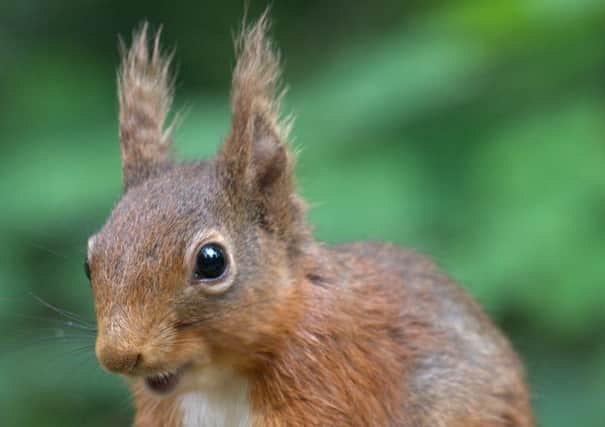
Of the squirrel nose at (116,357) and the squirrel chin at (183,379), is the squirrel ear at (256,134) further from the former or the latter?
the squirrel nose at (116,357)

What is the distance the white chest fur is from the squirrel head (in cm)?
11

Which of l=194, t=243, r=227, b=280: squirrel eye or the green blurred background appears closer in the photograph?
l=194, t=243, r=227, b=280: squirrel eye

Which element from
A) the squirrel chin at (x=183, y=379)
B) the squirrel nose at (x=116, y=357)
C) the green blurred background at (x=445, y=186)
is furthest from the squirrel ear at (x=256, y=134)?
the green blurred background at (x=445, y=186)

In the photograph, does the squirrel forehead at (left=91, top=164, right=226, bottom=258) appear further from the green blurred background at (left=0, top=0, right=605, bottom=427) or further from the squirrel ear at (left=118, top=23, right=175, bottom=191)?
the green blurred background at (left=0, top=0, right=605, bottom=427)

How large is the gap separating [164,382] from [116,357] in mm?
213

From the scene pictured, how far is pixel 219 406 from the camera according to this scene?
113 inches

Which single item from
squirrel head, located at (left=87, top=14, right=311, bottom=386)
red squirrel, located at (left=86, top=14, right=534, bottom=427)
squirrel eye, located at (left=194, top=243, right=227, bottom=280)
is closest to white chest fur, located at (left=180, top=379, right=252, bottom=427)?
red squirrel, located at (left=86, top=14, right=534, bottom=427)

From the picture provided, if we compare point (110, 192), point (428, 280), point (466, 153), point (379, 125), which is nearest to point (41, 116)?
point (110, 192)

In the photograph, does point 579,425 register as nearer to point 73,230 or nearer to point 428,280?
point 428,280

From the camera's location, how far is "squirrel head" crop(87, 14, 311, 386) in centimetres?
252

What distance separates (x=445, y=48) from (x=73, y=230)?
1.53 metres

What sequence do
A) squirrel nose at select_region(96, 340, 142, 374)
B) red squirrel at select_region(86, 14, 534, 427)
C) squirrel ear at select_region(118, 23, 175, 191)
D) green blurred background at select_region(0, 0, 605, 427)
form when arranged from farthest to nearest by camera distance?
green blurred background at select_region(0, 0, 605, 427), squirrel ear at select_region(118, 23, 175, 191), red squirrel at select_region(86, 14, 534, 427), squirrel nose at select_region(96, 340, 142, 374)

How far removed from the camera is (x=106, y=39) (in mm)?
5992

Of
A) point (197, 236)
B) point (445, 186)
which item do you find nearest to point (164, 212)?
point (197, 236)
